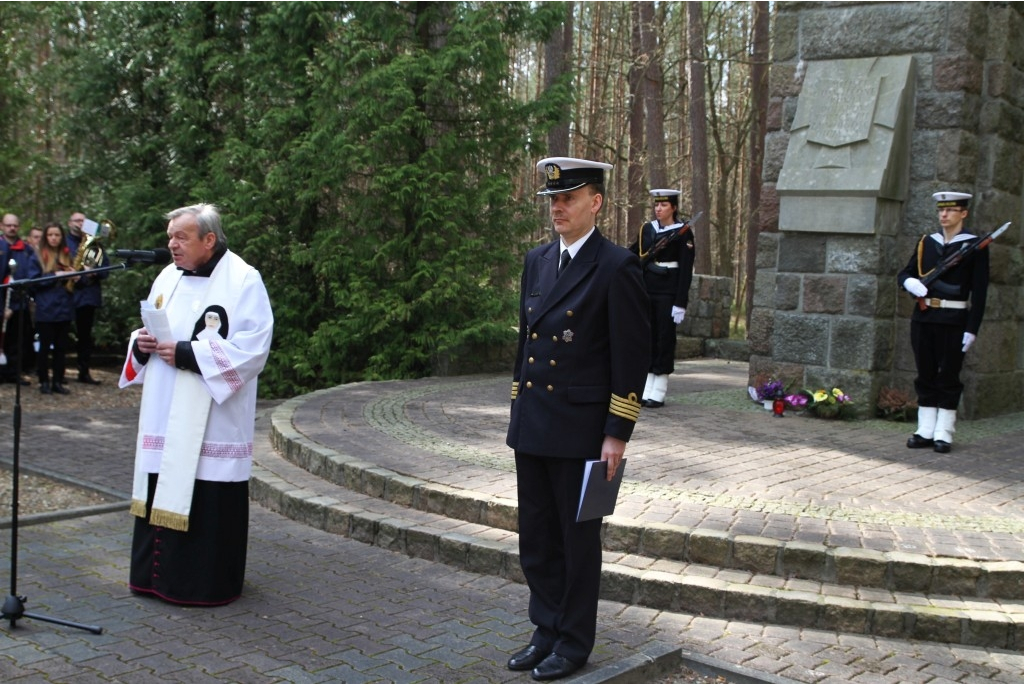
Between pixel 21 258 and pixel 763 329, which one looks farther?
pixel 21 258

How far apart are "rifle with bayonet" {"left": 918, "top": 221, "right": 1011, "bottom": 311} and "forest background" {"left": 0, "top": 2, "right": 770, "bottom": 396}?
18.6 feet

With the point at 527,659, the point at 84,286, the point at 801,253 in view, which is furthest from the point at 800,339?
the point at 84,286

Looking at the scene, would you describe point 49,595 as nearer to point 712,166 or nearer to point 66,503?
point 66,503

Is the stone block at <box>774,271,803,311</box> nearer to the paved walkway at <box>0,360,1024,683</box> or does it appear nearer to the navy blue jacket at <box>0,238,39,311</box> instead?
the paved walkway at <box>0,360,1024,683</box>

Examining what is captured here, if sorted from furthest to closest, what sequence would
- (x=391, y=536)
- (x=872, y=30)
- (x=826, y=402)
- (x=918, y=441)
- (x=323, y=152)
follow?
1. (x=323, y=152)
2. (x=872, y=30)
3. (x=826, y=402)
4. (x=918, y=441)
5. (x=391, y=536)

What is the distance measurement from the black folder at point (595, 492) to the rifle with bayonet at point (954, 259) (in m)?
5.34

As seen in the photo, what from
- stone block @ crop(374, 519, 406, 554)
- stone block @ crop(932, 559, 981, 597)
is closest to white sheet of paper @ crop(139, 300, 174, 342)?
stone block @ crop(374, 519, 406, 554)

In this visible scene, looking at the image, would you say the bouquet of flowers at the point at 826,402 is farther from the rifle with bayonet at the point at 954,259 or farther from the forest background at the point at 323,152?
the forest background at the point at 323,152

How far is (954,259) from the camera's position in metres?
8.30

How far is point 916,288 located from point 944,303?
257 millimetres

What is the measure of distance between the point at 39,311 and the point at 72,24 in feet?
28.8

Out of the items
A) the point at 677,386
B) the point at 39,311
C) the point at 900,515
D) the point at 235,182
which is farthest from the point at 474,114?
the point at 900,515

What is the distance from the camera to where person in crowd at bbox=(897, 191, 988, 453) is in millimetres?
8195

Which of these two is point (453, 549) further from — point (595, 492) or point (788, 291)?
point (788, 291)
